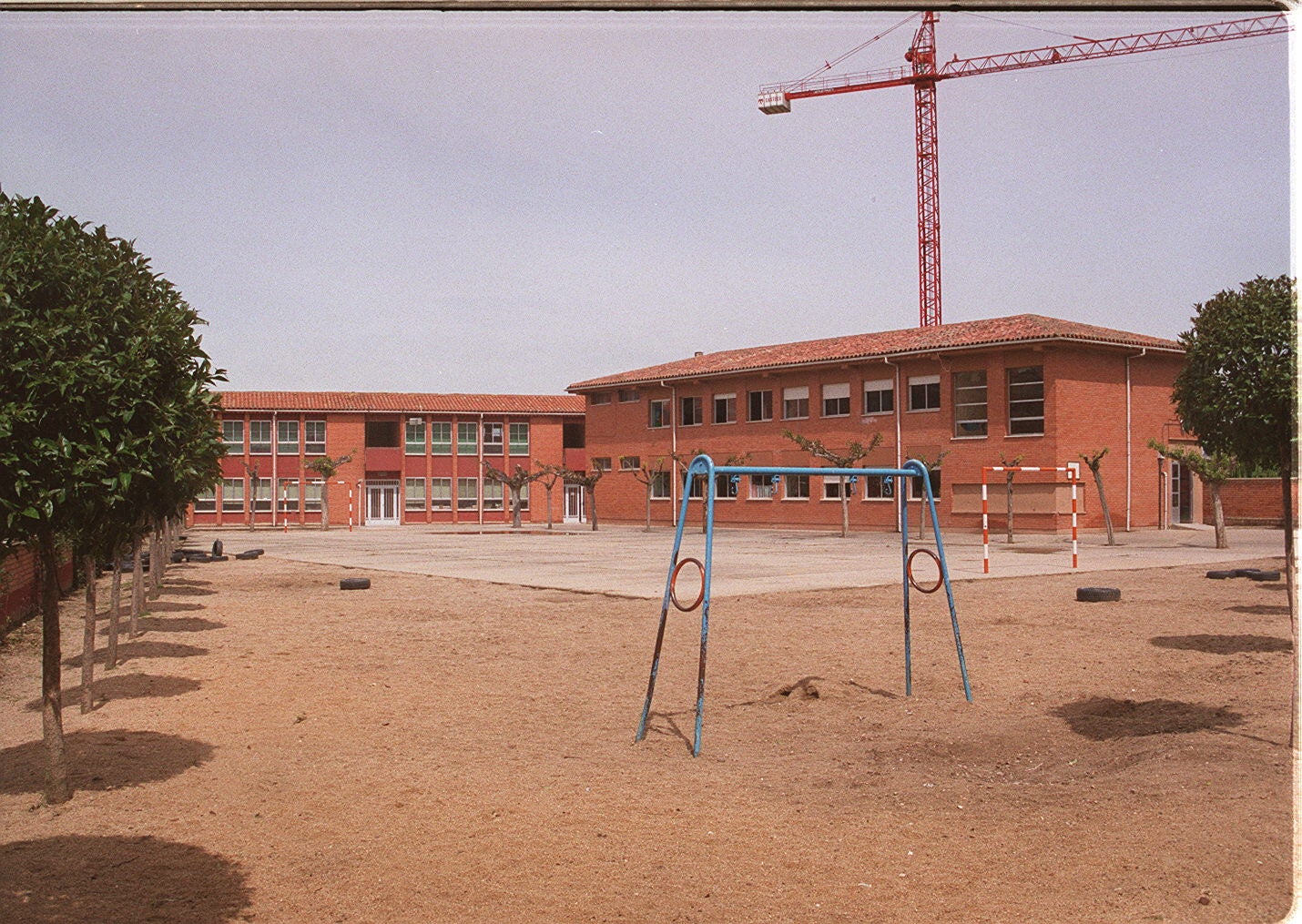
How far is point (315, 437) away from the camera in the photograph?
53.4 metres

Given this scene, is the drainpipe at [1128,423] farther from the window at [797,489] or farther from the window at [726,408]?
the window at [726,408]

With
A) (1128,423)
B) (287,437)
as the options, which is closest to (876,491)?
(1128,423)

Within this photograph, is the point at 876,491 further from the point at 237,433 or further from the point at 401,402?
the point at 237,433

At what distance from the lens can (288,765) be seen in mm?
6176

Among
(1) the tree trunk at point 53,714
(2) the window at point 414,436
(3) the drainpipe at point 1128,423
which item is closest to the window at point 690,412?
(2) the window at point 414,436

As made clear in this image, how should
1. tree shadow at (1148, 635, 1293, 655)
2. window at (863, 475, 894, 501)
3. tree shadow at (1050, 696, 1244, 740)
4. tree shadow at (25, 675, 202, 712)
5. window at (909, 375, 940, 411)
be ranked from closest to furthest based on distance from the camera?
tree shadow at (1050, 696, 1244, 740)
tree shadow at (25, 675, 202, 712)
tree shadow at (1148, 635, 1293, 655)
window at (909, 375, 940, 411)
window at (863, 475, 894, 501)

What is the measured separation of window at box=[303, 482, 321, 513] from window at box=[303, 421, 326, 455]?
5.40 feet

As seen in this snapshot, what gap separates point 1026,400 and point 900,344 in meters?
5.42

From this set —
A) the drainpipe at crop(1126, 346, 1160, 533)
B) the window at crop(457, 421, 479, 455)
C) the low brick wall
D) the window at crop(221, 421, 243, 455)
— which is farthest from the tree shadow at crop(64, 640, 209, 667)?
the window at crop(457, 421, 479, 455)

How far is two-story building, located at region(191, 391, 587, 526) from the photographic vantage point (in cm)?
5228

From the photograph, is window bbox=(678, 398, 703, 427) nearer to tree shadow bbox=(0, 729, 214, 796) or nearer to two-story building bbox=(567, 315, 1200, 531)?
two-story building bbox=(567, 315, 1200, 531)

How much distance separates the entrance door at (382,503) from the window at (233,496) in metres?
5.74

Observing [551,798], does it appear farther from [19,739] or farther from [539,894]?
[19,739]

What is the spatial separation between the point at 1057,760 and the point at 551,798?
2.79 meters
